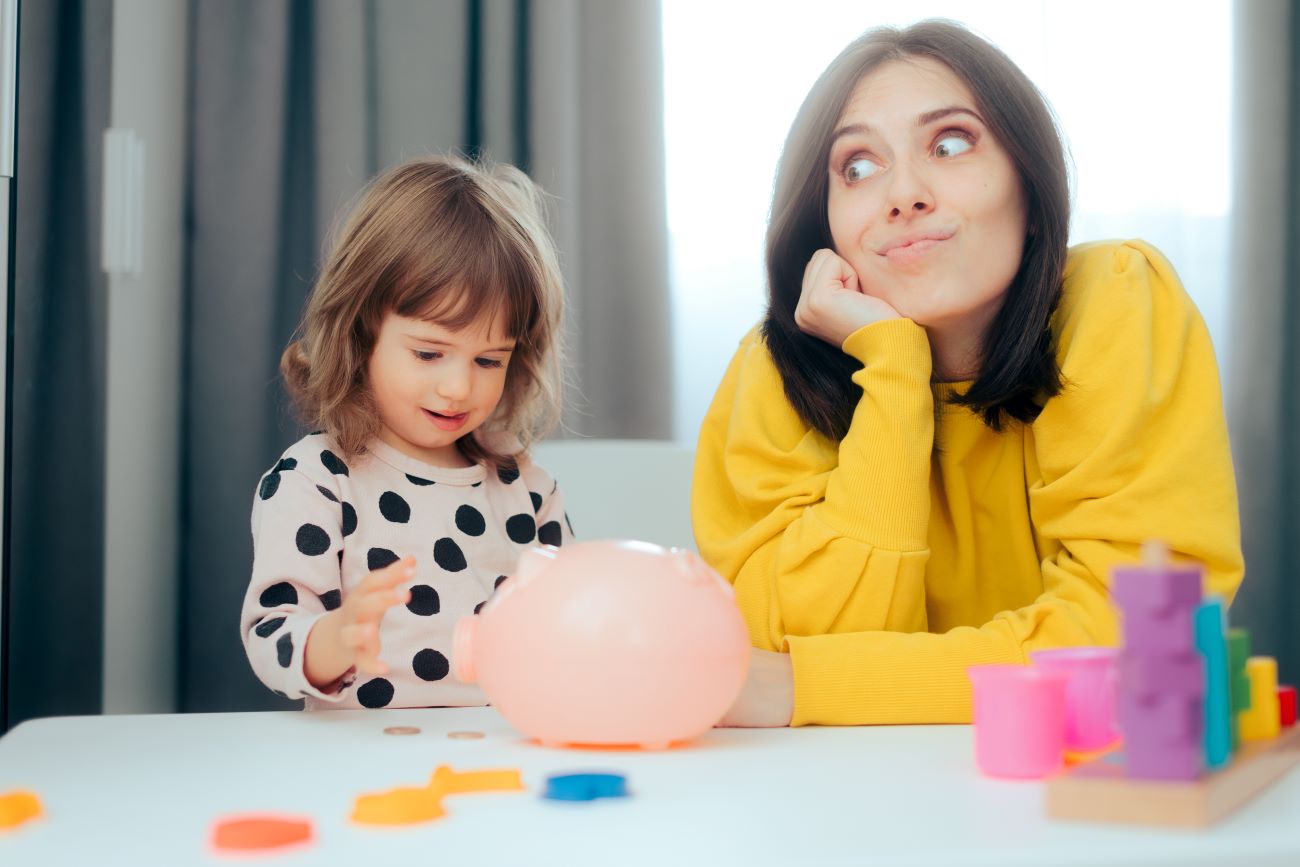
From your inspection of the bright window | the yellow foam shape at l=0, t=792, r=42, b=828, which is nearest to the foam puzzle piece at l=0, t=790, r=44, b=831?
the yellow foam shape at l=0, t=792, r=42, b=828

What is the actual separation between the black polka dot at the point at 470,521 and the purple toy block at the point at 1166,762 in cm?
83

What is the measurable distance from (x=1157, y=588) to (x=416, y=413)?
82cm

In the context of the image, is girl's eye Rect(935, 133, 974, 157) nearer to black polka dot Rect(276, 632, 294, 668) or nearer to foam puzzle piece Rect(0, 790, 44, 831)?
black polka dot Rect(276, 632, 294, 668)

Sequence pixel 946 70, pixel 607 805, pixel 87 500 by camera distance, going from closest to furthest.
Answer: pixel 607 805 → pixel 946 70 → pixel 87 500

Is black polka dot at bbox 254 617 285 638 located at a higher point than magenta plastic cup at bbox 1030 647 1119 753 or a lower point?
lower

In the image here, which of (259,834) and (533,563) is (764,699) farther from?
(259,834)

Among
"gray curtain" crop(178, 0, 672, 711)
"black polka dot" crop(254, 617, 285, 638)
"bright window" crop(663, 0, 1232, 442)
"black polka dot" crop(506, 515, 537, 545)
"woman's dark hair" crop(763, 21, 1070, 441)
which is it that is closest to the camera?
"black polka dot" crop(254, 617, 285, 638)

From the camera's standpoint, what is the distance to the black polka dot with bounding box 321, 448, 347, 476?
3.85 feet

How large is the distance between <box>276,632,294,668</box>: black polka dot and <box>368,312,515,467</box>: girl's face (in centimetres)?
31

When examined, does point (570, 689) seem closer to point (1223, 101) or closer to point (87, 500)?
point (87, 500)

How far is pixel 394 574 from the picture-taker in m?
0.74

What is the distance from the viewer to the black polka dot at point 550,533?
52.1 inches

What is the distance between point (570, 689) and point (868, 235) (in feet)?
2.01

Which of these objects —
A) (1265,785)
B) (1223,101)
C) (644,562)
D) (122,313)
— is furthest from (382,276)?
(1223,101)
